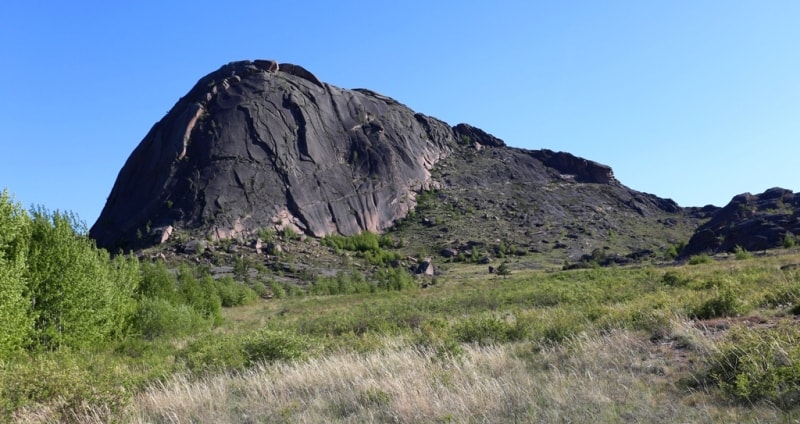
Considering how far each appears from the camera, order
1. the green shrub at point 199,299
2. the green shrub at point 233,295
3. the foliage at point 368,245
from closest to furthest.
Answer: the green shrub at point 199,299, the green shrub at point 233,295, the foliage at point 368,245

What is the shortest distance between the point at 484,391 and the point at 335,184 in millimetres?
112176

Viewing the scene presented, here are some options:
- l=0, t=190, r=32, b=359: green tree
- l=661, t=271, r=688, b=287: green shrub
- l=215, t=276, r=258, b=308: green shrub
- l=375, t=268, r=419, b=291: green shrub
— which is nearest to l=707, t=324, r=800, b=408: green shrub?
l=0, t=190, r=32, b=359: green tree

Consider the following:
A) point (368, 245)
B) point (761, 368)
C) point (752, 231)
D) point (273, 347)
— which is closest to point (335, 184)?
point (368, 245)

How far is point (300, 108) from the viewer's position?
124875 mm

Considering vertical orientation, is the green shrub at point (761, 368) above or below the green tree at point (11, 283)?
below

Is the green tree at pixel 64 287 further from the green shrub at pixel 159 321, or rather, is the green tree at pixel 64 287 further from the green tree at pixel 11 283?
the green shrub at pixel 159 321

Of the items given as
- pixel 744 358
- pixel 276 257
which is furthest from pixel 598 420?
pixel 276 257

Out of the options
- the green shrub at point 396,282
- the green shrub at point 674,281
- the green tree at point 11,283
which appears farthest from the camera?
the green shrub at point 396,282

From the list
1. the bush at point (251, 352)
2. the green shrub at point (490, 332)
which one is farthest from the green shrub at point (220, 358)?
the green shrub at point (490, 332)

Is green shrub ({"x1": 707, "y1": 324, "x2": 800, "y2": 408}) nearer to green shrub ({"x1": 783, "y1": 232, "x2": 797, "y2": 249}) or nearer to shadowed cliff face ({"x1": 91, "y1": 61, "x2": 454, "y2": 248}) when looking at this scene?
green shrub ({"x1": 783, "y1": 232, "x2": 797, "y2": 249})

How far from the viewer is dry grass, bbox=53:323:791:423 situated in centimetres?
559

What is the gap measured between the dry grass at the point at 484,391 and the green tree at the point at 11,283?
615cm

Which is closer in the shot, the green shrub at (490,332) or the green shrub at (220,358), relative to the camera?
the green shrub at (220,358)

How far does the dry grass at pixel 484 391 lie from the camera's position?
559cm
